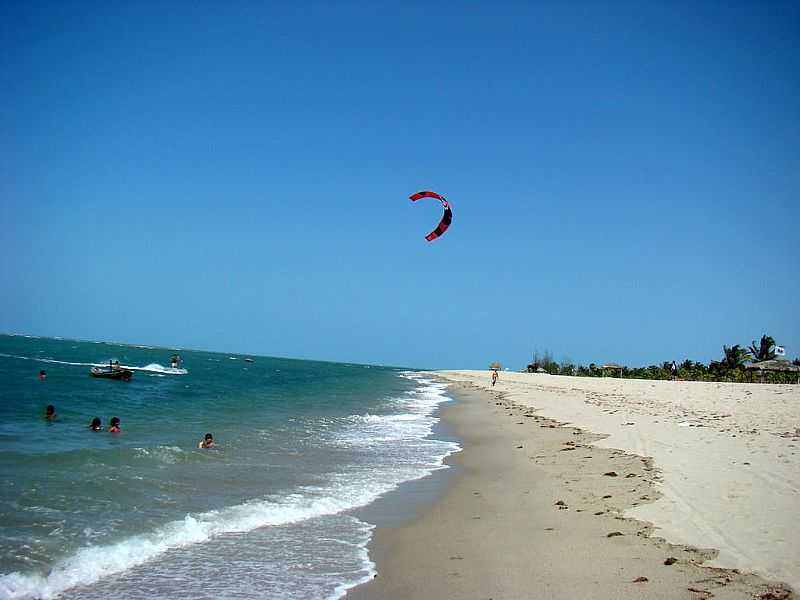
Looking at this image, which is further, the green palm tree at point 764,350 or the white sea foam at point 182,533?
the green palm tree at point 764,350

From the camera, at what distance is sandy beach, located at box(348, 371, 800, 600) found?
5328mm

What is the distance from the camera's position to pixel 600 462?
11.6 metres

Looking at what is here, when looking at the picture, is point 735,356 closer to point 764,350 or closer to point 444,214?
point 764,350

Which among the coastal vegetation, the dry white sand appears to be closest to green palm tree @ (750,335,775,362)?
the coastal vegetation

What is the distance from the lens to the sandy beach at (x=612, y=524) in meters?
5.33

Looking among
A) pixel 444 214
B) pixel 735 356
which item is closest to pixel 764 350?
pixel 735 356

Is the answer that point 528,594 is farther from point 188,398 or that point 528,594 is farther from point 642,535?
point 188,398

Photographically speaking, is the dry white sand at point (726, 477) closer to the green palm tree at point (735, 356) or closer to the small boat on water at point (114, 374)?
the small boat on water at point (114, 374)

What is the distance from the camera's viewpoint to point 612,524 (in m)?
7.18

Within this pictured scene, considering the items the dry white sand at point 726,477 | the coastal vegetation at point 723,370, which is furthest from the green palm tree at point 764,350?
the dry white sand at point 726,477

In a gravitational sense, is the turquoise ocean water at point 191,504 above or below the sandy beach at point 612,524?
below

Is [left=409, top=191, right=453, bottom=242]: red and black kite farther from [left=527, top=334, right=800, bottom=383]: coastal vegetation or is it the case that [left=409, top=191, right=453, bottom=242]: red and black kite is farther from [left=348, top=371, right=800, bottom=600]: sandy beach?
[left=527, top=334, right=800, bottom=383]: coastal vegetation

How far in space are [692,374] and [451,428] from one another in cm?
5428

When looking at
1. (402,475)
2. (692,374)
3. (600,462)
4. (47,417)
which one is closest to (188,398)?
(47,417)
